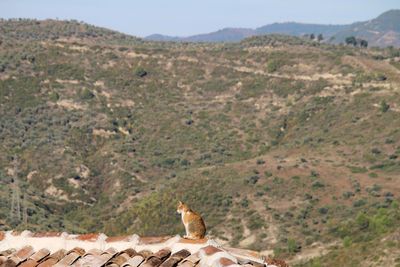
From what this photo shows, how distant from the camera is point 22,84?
3307 inches

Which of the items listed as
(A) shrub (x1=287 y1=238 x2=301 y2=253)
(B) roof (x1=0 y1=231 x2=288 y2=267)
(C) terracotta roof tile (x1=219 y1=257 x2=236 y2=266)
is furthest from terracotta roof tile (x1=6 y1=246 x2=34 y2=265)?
(A) shrub (x1=287 y1=238 x2=301 y2=253)

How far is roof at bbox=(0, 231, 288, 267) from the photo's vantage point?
24.3ft

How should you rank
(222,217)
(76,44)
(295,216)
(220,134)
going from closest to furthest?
(295,216) < (222,217) < (220,134) < (76,44)

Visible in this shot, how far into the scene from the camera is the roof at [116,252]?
742cm

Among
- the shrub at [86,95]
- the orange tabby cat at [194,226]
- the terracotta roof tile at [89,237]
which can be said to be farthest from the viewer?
the shrub at [86,95]

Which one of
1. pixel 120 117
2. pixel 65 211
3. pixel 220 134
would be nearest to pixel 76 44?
pixel 120 117

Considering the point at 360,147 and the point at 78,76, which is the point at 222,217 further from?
the point at 78,76

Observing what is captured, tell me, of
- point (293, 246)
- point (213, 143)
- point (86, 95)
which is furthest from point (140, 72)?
point (293, 246)

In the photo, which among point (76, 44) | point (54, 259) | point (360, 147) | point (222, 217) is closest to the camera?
point (54, 259)

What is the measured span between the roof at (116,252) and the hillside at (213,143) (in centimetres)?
2769

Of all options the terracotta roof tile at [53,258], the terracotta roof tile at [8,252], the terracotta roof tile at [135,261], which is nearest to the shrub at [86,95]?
the terracotta roof tile at [8,252]

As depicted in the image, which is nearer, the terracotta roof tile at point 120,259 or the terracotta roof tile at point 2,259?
the terracotta roof tile at point 120,259

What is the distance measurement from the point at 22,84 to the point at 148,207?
116 feet

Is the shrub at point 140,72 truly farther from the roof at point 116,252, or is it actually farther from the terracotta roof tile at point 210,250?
the terracotta roof tile at point 210,250
